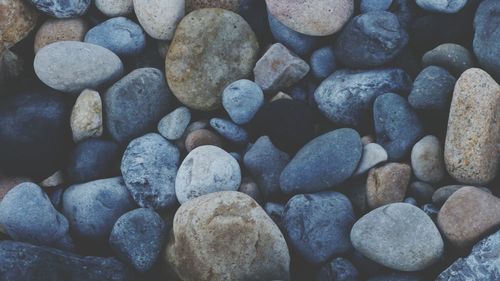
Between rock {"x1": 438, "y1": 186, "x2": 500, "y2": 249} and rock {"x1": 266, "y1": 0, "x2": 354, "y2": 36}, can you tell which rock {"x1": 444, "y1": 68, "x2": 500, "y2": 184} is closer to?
rock {"x1": 438, "y1": 186, "x2": 500, "y2": 249}

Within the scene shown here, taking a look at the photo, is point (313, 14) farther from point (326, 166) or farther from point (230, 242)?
point (230, 242)

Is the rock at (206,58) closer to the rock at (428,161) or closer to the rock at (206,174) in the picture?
the rock at (206,174)

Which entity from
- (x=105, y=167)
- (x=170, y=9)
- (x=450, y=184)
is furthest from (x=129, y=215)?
(x=450, y=184)

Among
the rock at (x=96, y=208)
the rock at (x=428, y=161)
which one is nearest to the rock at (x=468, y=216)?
the rock at (x=428, y=161)

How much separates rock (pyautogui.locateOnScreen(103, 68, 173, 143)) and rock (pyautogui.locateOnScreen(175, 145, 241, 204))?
1.01 feet

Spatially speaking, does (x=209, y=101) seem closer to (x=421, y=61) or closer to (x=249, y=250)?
(x=249, y=250)

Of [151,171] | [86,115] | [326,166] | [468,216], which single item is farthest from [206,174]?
[468,216]

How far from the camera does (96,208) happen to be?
2107 mm

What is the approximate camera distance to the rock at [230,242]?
1.85 m

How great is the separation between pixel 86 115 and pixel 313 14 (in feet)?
3.13

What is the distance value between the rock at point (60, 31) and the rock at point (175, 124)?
0.53 meters

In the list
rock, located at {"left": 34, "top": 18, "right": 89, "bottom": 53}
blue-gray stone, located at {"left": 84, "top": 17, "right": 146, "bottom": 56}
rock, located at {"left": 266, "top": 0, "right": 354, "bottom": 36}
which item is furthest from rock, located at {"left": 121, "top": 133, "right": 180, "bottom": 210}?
rock, located at {"left": 266, "top": 0, "right": 354, "bottom": 36}

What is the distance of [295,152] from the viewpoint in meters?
2.18

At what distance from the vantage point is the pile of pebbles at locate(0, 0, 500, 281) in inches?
73.1
